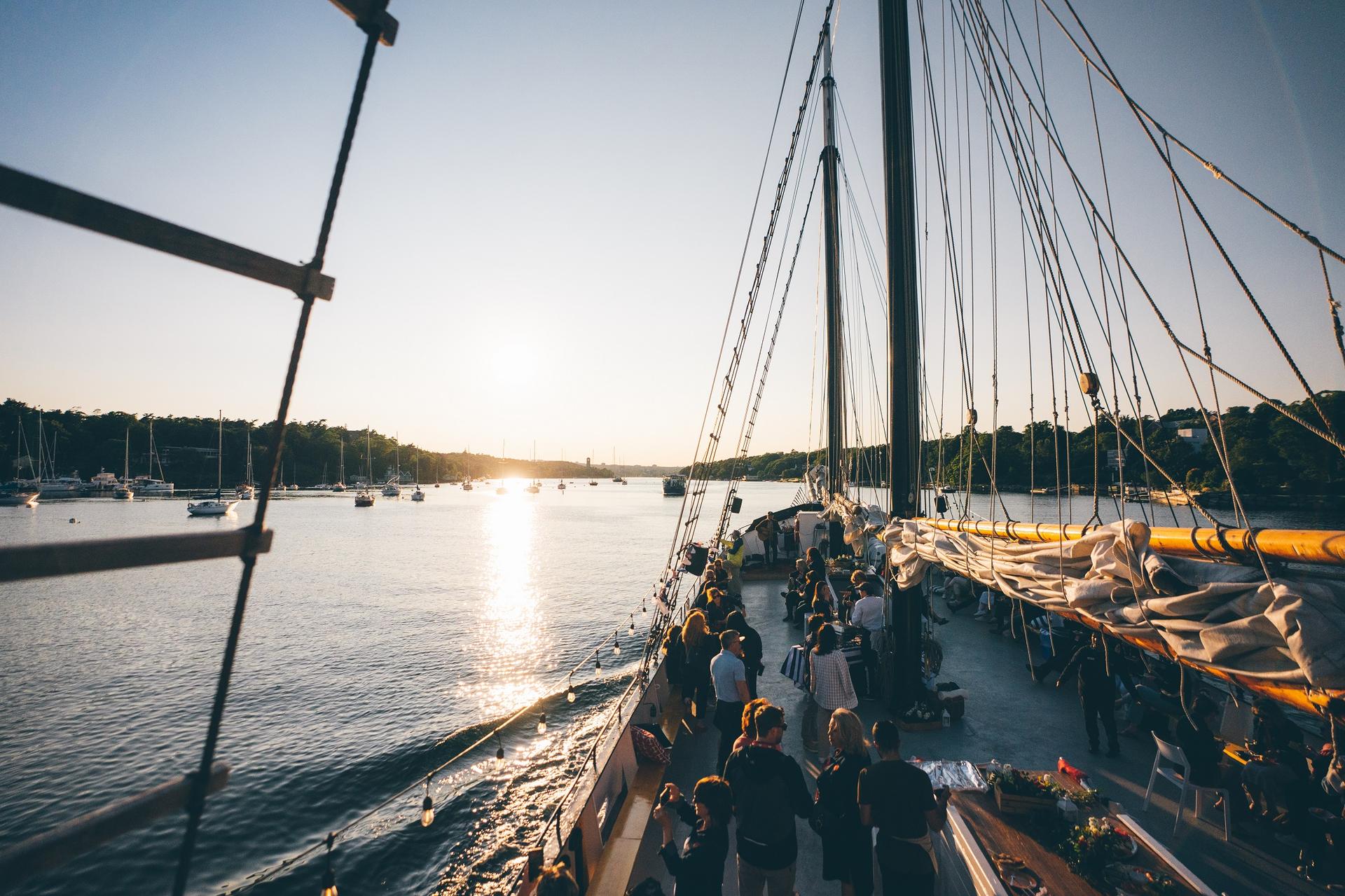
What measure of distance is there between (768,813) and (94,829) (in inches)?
144

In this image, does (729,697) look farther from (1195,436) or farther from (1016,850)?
(1195,436)

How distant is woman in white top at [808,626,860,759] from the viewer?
6719 mm

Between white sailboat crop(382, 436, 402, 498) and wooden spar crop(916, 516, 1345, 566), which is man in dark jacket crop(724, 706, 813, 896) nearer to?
wooden spar crop(916, 516, 1345, 566)

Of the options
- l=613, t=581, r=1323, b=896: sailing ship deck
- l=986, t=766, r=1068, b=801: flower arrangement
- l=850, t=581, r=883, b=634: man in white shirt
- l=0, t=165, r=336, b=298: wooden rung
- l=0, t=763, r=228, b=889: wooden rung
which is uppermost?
l=0, t=165, r=336, b=298: wooden rung

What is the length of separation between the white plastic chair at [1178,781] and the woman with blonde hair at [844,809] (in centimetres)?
353

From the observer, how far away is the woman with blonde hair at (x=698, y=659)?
7633mm

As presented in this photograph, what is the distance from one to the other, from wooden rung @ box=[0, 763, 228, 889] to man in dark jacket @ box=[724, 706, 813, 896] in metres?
3.18

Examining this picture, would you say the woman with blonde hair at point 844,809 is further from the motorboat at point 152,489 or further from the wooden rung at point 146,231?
the motorboat at point 152,489

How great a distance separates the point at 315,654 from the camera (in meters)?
21.3

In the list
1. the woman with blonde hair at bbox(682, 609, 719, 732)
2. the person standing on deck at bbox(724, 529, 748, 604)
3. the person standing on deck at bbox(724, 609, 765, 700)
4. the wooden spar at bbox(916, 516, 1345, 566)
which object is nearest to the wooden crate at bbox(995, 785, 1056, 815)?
the wooden spar at bbox(916, 516, 1345, 566)

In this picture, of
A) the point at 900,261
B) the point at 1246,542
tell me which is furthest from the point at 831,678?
the point at 900,261

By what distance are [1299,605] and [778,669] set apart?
326 inches

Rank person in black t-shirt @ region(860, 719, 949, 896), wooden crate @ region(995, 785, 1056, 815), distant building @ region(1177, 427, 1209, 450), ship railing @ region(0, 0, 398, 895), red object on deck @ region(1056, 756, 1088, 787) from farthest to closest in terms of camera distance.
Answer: distant building @ region(1177, 427, 1209, 450)
red object on deck @ region(1056, 756, 1088, 787)
wooden crate @ region(995, 785, 1056, 815)
person in black t-shirt @ region(860, 719, 949, 896)
ship railing @ region(0, 0, 398, 895)

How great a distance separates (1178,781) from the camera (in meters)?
5.86
